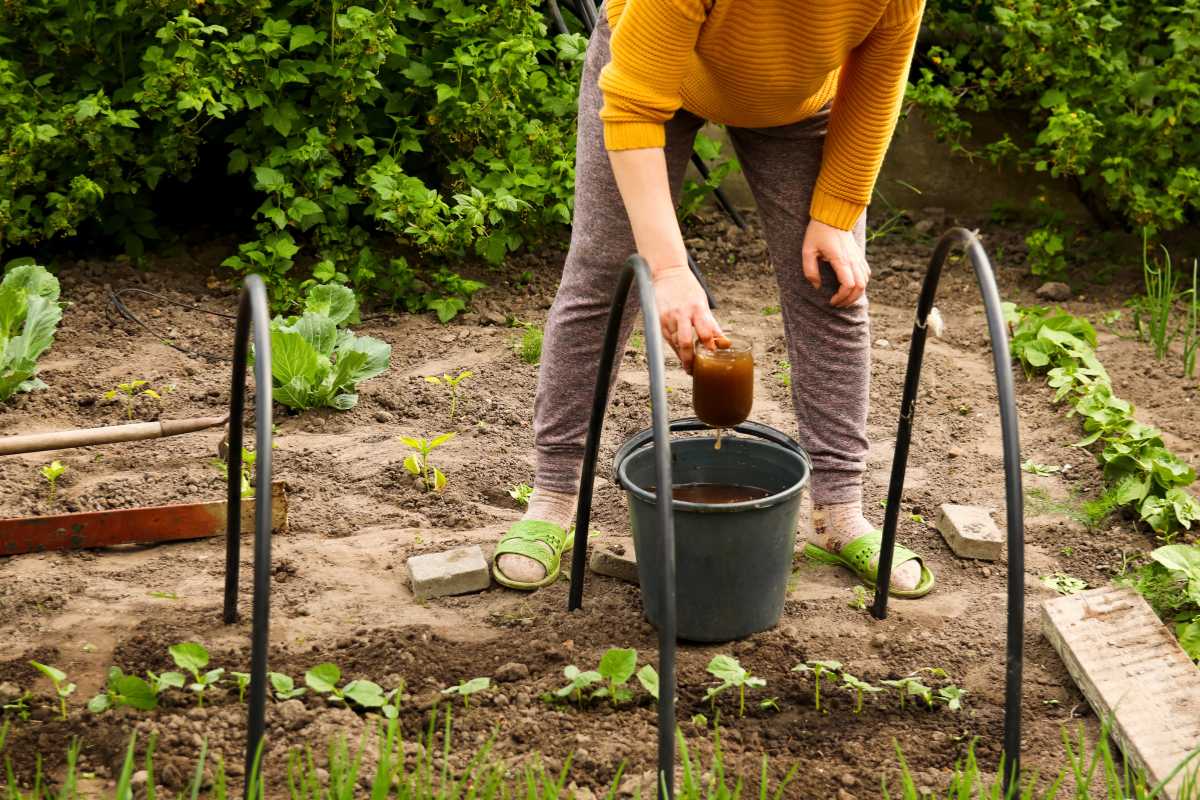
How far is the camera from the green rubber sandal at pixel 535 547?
260cm

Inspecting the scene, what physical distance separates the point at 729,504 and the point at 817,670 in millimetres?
348

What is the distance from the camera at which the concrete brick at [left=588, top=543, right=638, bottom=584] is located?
263cm

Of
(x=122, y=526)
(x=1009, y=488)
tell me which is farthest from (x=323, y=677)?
(x=1009, y=488)

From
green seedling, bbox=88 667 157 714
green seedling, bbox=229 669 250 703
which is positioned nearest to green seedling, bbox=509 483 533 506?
green seedling, bbox=229 669 250 703

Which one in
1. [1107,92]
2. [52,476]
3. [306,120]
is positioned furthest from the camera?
[1107,92]

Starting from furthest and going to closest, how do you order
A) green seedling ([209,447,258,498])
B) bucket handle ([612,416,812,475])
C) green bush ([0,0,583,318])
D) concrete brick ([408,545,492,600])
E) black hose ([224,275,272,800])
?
1. green bush ([0,0,583,318])
2. green seedling ([209,447,258,498])
3. concrete brick ([408,545,492,600])
4. bucket handle ([612,416,812,475])
5. black hose ([224,275,272,800])

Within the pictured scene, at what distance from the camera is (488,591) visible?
2.62 metres

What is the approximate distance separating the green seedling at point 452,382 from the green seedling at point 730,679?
151cm

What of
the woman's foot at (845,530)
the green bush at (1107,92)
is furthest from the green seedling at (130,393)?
the green bush at (1107,92)

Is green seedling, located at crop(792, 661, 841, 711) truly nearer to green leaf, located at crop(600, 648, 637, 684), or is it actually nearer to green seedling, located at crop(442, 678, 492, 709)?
green leaf, located at crop(600, 648, 637, 684)

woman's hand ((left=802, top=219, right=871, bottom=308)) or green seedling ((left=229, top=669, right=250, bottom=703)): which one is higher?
woman's hand ((left=802, top=219, right=871, bottom=308))

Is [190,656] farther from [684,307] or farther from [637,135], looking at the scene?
[637,135]

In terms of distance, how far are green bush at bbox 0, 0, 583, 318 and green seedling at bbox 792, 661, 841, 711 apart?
2247 millimetres

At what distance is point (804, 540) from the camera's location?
2883 millimetres
